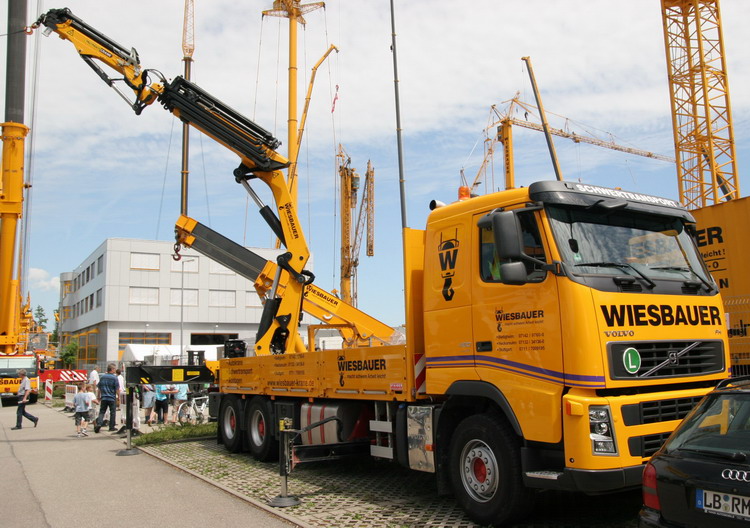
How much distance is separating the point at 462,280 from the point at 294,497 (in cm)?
339

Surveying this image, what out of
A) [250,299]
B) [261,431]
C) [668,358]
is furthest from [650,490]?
[250,299]

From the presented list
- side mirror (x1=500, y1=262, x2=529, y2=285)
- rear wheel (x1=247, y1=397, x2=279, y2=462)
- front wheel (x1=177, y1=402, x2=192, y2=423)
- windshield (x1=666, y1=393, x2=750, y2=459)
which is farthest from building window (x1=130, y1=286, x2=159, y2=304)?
windshield (x1=666, y1=393, x2=750, y2=459)

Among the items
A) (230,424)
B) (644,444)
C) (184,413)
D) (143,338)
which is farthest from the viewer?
(143,338)

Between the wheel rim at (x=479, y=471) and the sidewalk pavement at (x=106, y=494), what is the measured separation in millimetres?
1929

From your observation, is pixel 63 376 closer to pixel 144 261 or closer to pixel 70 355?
pixel 144 261

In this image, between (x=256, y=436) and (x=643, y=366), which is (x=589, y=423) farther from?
(x=256, y=436)

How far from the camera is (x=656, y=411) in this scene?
543 cm

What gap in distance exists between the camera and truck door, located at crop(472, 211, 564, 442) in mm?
5496

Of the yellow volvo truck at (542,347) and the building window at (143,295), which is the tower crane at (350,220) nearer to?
the building window at (143,295)

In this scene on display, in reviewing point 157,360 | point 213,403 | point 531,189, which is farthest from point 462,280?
point 157,360

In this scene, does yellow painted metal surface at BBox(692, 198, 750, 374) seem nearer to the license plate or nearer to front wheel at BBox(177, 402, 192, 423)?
the license plate

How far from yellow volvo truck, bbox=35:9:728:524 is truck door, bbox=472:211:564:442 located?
0.01m

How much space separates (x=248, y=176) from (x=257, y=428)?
216 inches

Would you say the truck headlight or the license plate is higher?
the truck headlight
